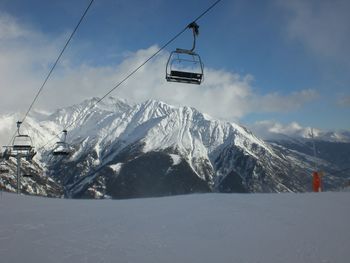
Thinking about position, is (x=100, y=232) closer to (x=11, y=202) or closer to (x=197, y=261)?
(x=197, y=261)

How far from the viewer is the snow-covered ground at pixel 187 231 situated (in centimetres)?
1159

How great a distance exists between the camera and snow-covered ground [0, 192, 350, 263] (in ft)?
38.0

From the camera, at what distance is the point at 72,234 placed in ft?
46.4

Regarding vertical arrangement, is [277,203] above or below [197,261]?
above

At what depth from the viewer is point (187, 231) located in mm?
14211

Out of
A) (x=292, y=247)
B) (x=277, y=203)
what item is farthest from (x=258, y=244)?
(x=277, y=203)

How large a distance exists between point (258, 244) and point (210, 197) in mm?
9188

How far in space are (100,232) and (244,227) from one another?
16.5 feet

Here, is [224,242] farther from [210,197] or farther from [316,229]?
[210,197]

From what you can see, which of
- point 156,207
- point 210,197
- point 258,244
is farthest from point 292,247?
point 210,197

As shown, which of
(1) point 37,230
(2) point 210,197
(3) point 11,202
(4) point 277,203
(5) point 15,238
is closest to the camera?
(5) point 15,238

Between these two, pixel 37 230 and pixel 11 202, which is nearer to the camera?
pixel 37 230

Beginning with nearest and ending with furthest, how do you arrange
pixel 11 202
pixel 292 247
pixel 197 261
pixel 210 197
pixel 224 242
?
pixel 197 261 → pixel 292 247 → pixel 224 242 → pixel 210 197 → pixel 11 202

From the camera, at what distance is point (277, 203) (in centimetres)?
1878
